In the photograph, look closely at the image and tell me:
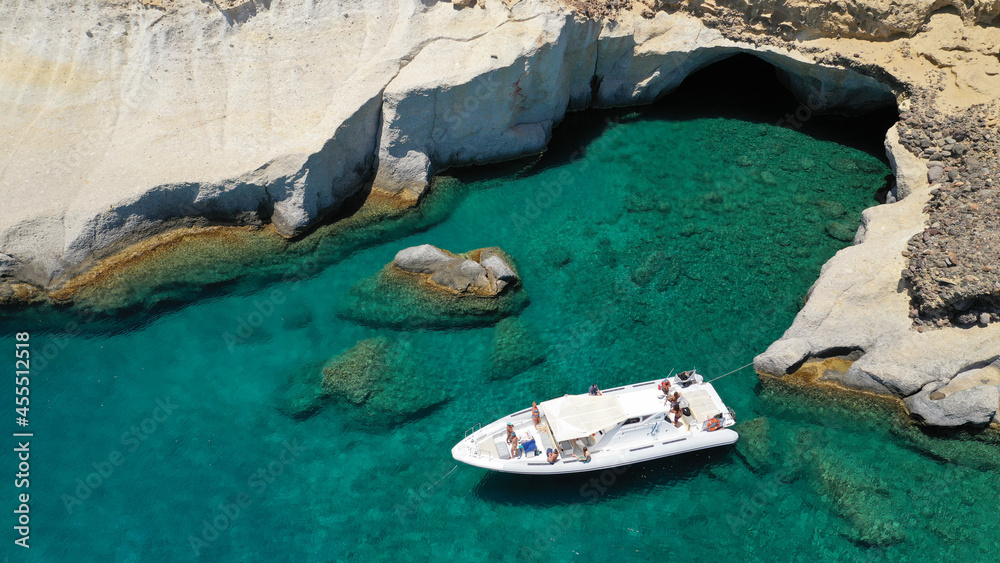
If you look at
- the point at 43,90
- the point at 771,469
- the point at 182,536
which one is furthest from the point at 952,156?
the point at 43,90

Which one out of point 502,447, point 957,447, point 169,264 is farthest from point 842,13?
point 169,264

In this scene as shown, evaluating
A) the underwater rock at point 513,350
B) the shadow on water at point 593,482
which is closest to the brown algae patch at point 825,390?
the shadow on water at point 593,482

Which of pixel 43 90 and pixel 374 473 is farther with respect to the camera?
pixel 43 90

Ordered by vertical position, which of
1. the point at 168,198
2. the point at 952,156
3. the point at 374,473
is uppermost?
the point at 952,156

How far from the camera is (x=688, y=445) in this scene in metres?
21.9

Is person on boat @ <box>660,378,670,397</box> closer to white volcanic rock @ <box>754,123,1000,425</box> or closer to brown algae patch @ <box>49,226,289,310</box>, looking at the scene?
A: white volcanic rock @ <box>754,123,1000,425</box>

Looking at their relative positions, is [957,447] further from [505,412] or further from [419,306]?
[419,306]

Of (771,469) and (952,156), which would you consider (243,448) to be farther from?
(952,156)

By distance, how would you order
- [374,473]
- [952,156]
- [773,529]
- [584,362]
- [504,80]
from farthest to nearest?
[504,80] → [952,156] → [584,362] → [374,473] → [773,529]

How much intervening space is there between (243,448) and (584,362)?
39.3ft

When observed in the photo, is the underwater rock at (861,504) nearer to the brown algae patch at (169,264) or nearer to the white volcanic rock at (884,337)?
the white volcanic rock at (884,337)

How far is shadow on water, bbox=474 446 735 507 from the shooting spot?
21859mm

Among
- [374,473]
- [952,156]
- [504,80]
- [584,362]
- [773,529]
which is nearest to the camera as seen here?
[773,529]

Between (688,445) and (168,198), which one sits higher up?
(168,198)
